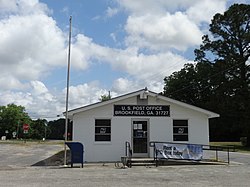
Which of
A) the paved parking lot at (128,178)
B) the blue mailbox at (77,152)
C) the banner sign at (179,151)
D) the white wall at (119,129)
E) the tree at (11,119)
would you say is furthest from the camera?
the tree at (11,119)

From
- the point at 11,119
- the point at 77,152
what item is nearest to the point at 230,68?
the point at 77,152

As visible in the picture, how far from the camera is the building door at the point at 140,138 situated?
21.5 meters

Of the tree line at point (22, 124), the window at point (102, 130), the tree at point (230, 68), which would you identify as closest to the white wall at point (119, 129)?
the window at point (102, 130)

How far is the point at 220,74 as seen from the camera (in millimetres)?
47469

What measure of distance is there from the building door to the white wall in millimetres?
300

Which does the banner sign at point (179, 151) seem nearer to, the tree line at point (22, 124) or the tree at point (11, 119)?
the tree line at point (22, 124)

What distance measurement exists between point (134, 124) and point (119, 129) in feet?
3.27

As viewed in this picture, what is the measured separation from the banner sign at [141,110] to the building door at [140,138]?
1.80ft

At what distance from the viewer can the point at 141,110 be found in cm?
2181

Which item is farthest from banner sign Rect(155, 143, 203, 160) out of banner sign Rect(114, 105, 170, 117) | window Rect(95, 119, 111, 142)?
window Rect(95, 119, 111, 142)

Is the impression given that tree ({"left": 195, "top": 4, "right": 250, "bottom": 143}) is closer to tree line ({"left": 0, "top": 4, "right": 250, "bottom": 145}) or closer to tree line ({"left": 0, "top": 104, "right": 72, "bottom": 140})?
tree line ({"left": 0, "top": 4, "right": 250, "bottom": 145})

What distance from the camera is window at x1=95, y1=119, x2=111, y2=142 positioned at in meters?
21.4

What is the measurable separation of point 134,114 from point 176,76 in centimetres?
4249

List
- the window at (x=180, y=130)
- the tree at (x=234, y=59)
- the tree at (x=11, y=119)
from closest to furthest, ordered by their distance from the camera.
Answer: the window at (x=180, y=130) → the tree at (x=234, y=59) → the tree at (x=11, y=119)
